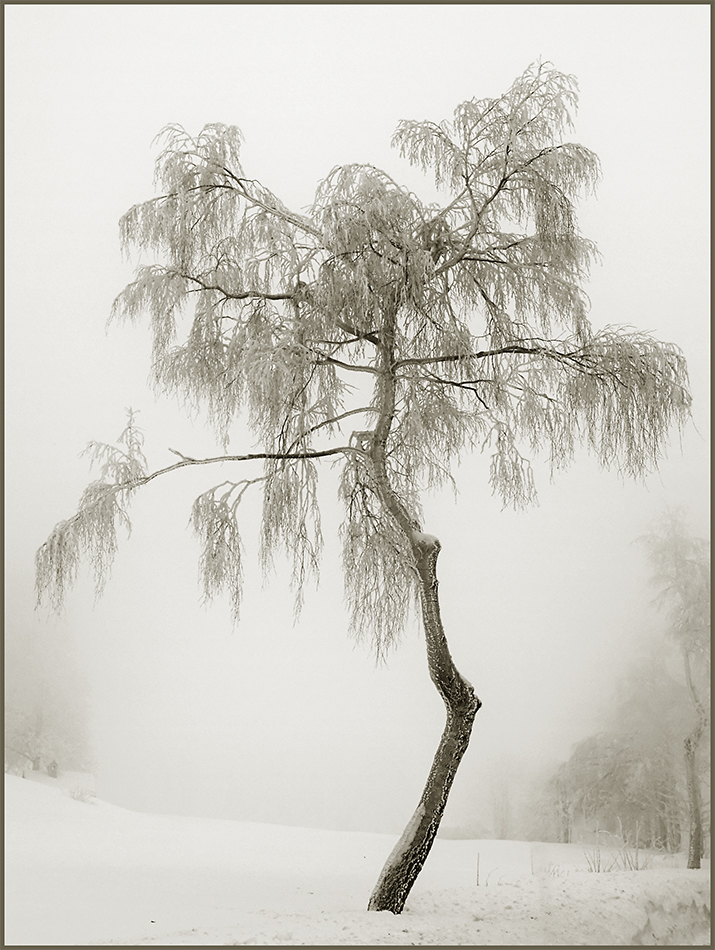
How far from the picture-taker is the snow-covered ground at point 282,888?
3.49 meters

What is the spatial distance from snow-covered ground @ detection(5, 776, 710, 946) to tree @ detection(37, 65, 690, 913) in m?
0.40

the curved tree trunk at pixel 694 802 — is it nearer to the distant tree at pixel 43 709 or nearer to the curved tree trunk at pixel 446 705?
the curved tree trunk at pixel 446 705

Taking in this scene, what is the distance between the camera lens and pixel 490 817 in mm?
5109

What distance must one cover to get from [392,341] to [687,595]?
262cm

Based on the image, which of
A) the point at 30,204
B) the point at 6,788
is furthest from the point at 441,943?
the point at 30,204

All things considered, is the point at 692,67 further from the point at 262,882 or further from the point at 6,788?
the point at 6,788

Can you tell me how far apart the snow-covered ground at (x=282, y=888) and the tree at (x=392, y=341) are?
1.31 feet

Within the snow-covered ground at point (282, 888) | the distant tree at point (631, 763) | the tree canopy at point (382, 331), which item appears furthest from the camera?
the distant tree at point (631, 763)

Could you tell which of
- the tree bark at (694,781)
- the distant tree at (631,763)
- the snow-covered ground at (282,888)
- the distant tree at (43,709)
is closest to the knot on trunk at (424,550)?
the snow-covered ground at (282,888)

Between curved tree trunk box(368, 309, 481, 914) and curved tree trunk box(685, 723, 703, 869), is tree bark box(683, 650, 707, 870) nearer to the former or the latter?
curved tree trunk box(685, 723, 703, 869)

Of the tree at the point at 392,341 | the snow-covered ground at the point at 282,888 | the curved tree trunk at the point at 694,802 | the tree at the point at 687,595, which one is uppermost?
the tree at the point at 392,341

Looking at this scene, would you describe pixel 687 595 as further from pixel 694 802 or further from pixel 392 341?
pixel 392 341

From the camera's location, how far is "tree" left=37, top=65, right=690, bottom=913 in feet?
11.0

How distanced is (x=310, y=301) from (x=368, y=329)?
25 centimetres
